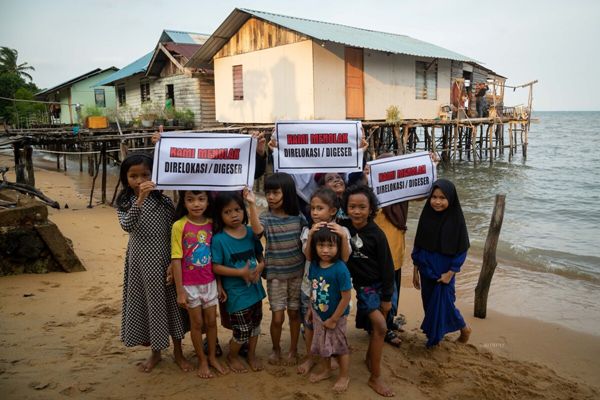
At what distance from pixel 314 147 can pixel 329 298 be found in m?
1.30

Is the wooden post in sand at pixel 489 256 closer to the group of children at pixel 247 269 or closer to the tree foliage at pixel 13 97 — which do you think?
the group of children at pixel 247 269

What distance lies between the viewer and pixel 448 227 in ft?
12.0

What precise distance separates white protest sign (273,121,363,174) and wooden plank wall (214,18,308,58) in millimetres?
11184

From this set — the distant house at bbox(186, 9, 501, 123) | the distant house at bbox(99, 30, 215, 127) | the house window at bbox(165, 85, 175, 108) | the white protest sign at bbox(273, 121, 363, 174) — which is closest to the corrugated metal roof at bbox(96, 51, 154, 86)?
the distant house at bbox(99, 30, 215, 127)

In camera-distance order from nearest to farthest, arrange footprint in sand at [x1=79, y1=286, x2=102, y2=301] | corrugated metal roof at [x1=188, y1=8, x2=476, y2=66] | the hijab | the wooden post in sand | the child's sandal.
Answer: the hijab
the child's sandal
the wooden post in sand
footprint in sand at [x1=79, y1=286, x2=102, y2=301]
corrugated metal roof at [x1=188, y1=8, x2=476, y2=66]

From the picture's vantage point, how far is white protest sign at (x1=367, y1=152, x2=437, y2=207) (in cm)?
383

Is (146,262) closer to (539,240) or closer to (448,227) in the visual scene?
(448,227)

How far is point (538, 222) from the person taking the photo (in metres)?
12.2

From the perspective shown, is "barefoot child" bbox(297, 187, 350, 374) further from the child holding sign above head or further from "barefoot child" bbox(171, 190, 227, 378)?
"barefoot child" bbox(171, 190, 227, 378)

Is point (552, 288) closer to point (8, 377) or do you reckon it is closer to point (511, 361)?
point (511, 361)

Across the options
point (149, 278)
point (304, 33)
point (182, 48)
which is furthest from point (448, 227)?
point (182, 48)

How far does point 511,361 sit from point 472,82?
21.7 meters

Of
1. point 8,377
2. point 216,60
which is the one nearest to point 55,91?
point 216,60

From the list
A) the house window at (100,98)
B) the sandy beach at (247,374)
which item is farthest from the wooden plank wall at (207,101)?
the sandy beach at (247,374)
